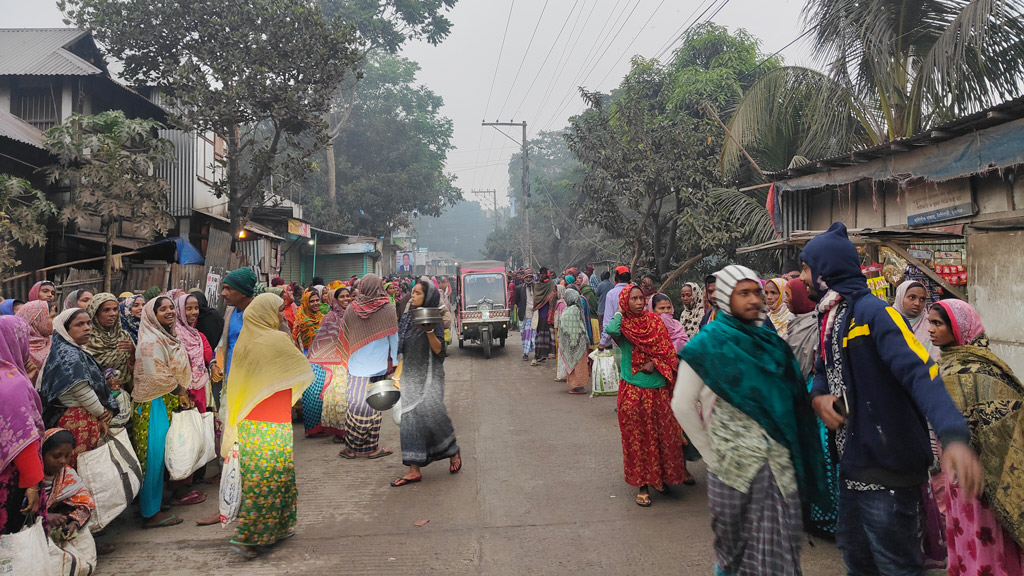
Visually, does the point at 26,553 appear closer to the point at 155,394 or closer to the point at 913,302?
the point at 155,394

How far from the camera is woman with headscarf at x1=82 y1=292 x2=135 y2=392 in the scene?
4438 mm

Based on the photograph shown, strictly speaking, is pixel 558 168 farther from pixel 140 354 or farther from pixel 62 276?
pixel 140 354

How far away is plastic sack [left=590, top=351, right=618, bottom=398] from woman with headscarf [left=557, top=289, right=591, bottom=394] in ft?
7.15

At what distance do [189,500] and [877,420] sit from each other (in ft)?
16.1

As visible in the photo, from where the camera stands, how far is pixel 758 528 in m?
2.71

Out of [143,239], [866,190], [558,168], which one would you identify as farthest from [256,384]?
[558,168]

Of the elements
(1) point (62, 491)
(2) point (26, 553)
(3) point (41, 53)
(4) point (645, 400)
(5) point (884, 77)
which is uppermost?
(3) point (41, 53)

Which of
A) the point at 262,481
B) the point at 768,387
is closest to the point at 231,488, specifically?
the point at 262,481

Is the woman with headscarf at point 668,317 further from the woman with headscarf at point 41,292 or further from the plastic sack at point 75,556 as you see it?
the woman with headscarf at point 41,292

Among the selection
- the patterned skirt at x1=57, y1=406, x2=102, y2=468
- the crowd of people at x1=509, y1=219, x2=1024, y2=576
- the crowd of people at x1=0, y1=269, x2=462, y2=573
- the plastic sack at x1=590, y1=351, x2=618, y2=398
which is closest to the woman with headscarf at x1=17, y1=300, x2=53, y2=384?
the crowd of people at x1=0, y1=269, x2=462, y2=573

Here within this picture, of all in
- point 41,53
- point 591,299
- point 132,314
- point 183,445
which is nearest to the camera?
point 183,445

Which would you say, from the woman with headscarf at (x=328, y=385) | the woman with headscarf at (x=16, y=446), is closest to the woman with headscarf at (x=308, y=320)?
the woman with headscarf at (x=328, y=385)

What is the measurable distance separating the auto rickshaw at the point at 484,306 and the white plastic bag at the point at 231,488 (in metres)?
10.8

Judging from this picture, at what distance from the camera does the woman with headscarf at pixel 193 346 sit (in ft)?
16.9
